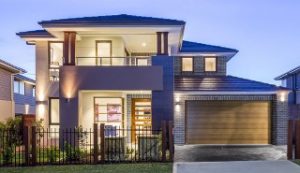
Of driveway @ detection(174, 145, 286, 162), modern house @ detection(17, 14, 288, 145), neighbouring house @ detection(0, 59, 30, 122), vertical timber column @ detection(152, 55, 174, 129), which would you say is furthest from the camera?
neighbouring house @ detection(0, 59, 30, 122)

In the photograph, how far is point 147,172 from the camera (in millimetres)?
11375

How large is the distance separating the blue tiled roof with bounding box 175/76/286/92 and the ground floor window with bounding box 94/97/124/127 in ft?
12.9

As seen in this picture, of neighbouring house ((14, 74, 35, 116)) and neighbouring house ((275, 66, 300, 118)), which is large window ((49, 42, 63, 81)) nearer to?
neighbouring house ((14, 74, 35, 116))

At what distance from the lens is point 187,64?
76.7ft

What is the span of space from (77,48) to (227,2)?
1156 inches

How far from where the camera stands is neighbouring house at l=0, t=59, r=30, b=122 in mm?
23812

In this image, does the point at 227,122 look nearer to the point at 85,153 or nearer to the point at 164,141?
the point at 164,141

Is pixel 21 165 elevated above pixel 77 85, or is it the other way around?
pixel 77 85

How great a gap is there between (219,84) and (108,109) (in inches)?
259

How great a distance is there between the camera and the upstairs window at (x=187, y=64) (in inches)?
918

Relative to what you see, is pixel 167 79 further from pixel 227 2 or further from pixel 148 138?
pixel 227 2

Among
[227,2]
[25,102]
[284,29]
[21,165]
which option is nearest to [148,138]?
[21,165]

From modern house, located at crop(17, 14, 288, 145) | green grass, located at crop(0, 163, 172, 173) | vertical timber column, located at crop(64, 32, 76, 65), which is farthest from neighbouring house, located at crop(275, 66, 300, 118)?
green grass, located at crop(0, 163, 172, 173)

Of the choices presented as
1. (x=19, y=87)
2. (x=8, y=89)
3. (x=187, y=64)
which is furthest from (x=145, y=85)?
(x=19, y=87)
